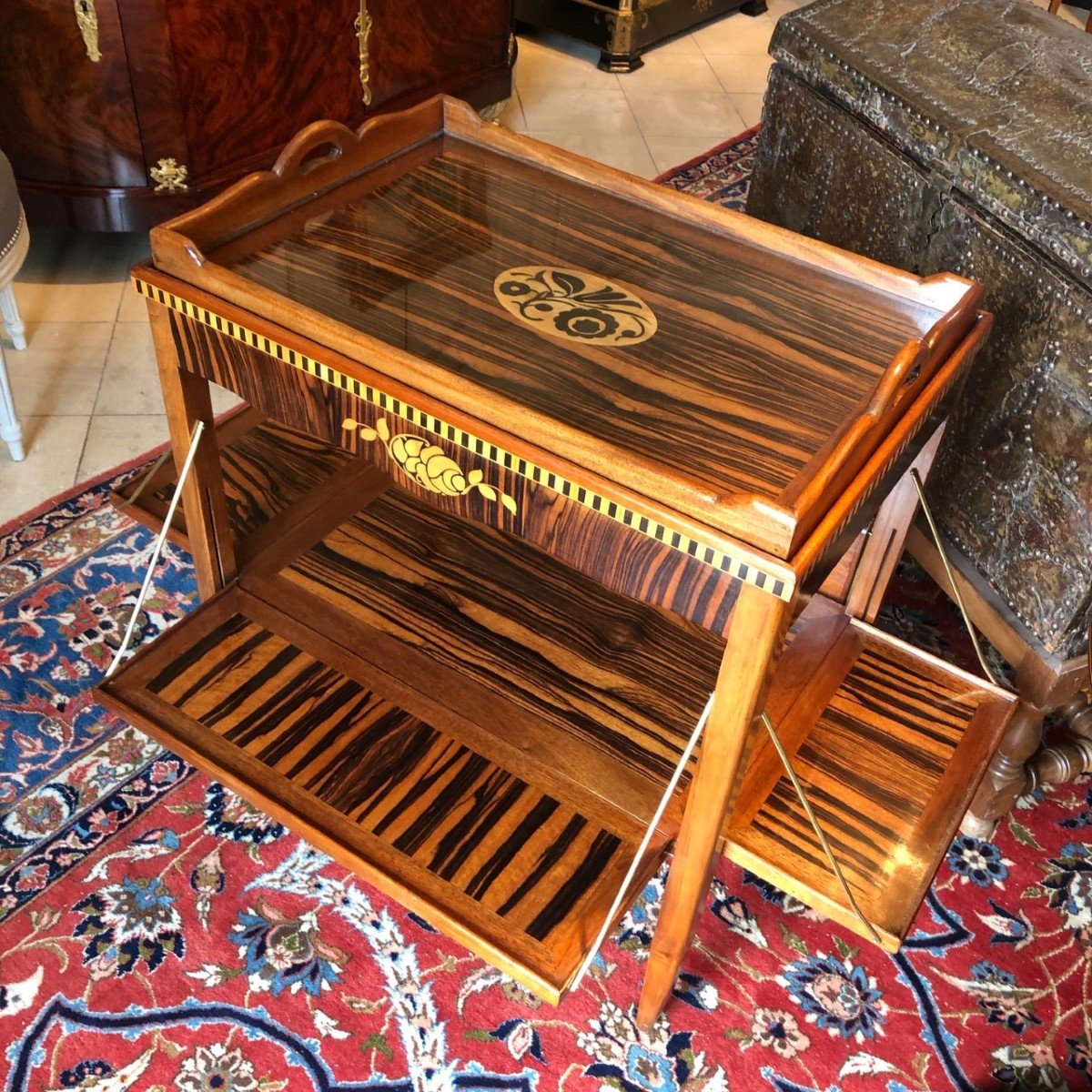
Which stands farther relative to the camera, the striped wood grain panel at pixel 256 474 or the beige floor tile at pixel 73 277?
the beige floor tile at pixel 73 277

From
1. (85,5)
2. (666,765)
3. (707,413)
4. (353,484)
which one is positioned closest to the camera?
(707,413)

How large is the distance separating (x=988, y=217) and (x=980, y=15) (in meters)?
0.66

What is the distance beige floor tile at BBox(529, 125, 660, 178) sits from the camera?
3.51 metres

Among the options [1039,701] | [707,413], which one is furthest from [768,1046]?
[707,413]

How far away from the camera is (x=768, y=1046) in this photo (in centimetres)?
152

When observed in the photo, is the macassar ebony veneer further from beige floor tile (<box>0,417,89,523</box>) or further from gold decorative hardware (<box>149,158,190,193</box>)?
gold decorative hardware (<box>149,158,190,193</box>)

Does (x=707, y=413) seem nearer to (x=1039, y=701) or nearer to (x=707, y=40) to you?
(x=1039, y=701)

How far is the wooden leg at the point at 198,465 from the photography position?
4.86 ft

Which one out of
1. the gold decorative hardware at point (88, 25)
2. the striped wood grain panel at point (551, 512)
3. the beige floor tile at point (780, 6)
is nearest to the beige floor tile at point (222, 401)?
the gold decorative hardware at point (88, 25)

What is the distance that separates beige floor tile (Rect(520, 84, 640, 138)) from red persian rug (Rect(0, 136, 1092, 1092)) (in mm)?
2605

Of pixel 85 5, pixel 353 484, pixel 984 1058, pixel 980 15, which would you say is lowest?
pixel 984 1058

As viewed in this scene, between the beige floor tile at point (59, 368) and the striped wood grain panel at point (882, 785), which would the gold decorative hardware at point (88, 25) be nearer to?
the beige floor tile at point (59, 368)

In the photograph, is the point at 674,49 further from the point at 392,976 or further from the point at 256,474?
the point at 392,976

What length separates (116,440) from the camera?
2385 millimetres
